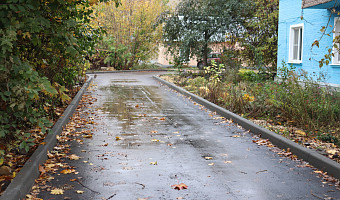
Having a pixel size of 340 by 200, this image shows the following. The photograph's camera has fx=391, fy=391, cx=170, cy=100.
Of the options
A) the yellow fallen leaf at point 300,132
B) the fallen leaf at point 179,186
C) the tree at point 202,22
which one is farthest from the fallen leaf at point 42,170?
the tree at point 202,22

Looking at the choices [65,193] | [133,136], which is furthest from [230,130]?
[65,193]

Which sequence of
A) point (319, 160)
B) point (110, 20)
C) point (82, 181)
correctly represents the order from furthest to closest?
point (110, 20) < point (319, 160) < point (82, 181)

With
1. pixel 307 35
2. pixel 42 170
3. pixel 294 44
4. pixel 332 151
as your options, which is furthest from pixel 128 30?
pixel 42 170

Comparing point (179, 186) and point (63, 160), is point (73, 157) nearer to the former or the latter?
point (63, 160)

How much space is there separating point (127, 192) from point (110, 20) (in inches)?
1216

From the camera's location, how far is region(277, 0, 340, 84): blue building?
15180 mm

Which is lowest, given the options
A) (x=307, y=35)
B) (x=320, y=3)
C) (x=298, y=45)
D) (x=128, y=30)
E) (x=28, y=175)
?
(x=28, y=175)

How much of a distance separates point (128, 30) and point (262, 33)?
1543 centimetres

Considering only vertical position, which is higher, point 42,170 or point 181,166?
point 42,170

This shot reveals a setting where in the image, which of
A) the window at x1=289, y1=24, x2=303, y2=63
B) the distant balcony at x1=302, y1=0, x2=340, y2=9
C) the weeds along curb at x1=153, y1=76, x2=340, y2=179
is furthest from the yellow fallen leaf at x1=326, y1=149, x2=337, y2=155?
the window at x1=289, y1=24, x2=303, y2=63

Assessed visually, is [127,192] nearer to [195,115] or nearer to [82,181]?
[82,181]

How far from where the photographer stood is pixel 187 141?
774 centimetres

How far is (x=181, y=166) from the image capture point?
5977 mm

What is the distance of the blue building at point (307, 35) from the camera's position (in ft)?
49.8
